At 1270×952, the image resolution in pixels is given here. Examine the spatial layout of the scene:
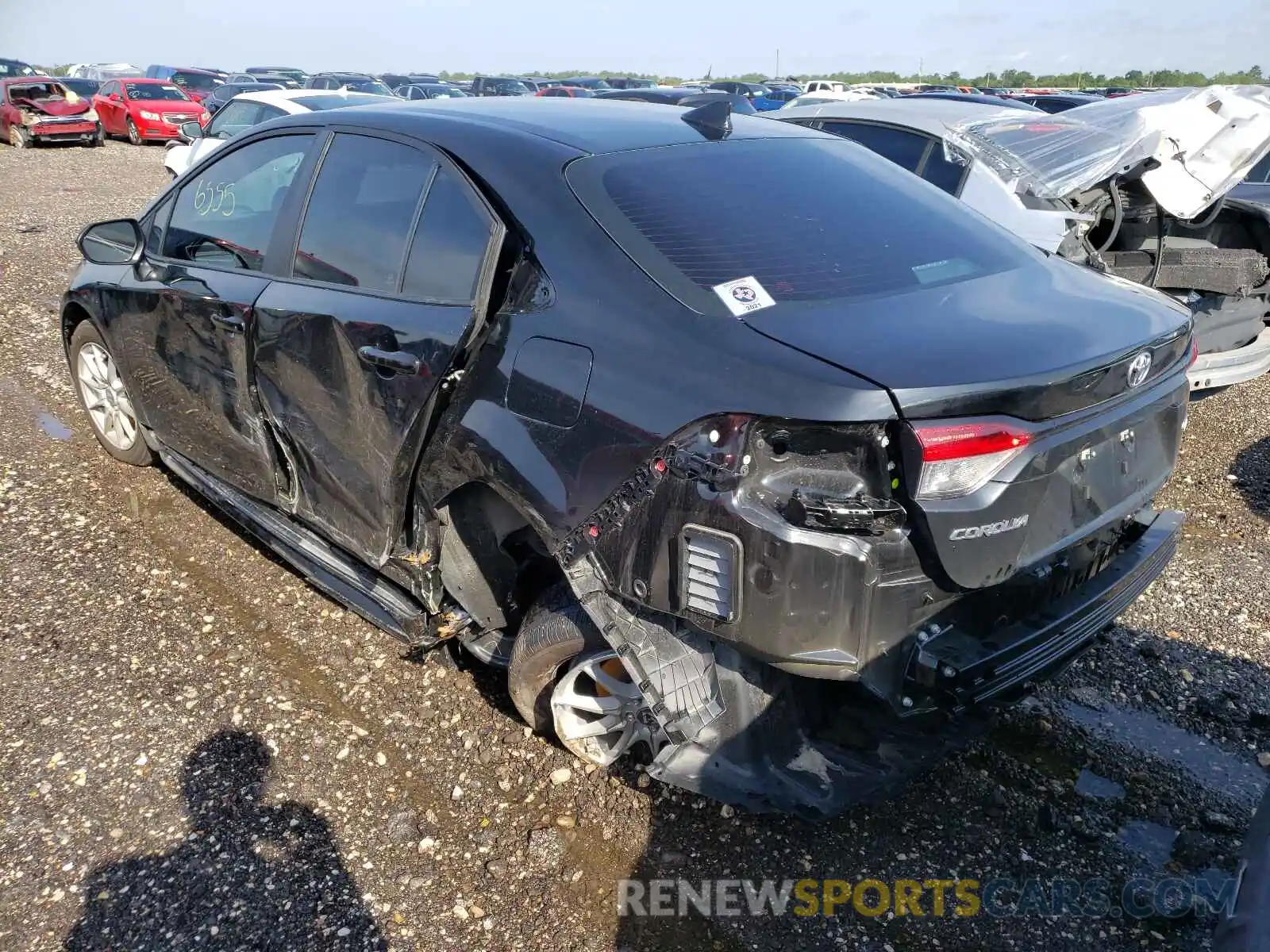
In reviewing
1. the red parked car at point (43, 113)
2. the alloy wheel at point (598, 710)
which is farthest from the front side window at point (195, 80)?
the alloy wheel at point (598, 710)

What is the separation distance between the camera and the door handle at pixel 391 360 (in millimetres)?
2807

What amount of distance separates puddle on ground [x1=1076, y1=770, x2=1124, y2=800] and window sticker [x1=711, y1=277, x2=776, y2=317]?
181 cm

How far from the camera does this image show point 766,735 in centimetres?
253

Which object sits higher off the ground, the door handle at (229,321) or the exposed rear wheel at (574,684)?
the door handle at (229,321)

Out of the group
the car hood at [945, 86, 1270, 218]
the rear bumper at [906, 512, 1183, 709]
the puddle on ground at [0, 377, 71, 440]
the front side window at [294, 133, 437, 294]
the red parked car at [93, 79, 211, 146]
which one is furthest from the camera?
the red parked car at [93, 79, 211, 146]

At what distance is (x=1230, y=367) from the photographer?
5.20 meters

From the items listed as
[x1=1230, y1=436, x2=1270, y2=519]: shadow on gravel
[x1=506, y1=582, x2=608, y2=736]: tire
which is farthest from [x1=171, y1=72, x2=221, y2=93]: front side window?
[x1=506, y1=582, x2=608, y2=736]: tire

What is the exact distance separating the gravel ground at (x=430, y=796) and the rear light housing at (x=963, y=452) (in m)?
1.20

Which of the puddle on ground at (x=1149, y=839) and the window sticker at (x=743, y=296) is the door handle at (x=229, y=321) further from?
the puddle on ground at (x=1149, y=839)

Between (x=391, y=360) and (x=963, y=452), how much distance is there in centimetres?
166

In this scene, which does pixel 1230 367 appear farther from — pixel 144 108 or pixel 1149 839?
pixel 144 108

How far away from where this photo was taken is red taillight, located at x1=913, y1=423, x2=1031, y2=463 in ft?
6.74

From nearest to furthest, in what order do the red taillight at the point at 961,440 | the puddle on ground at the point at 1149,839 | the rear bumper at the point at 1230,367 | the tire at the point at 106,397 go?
the red taillight at the point at 961,440 → the puddle on ground at the point at 1149,839 → the tire at the point at 106,397 → the rear bumper at the point at 1230,367

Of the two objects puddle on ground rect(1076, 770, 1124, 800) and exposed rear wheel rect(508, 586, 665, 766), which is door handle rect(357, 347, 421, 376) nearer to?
exposed rear wheel rect(508, 586, 665, 766)
